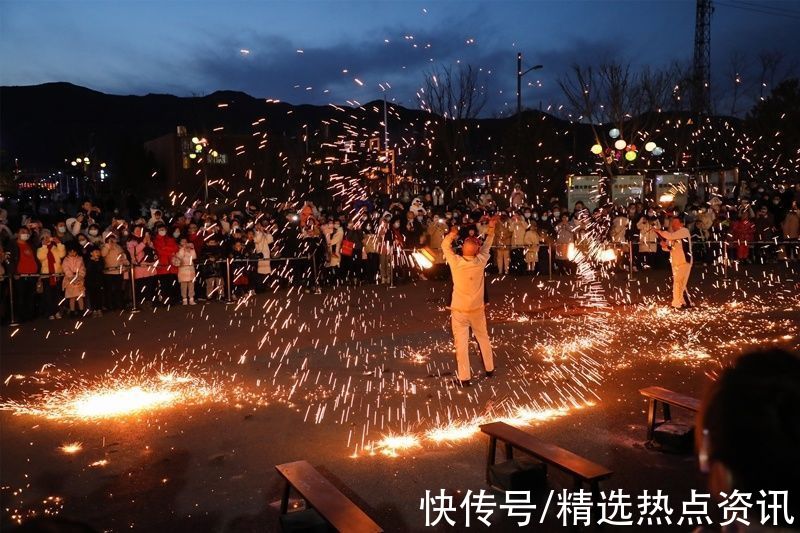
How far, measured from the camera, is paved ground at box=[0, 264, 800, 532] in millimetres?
5453

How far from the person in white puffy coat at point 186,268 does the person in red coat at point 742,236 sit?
581 inches

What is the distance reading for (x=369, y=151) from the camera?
116 feet

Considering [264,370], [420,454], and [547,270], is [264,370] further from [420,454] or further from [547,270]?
[547,270]

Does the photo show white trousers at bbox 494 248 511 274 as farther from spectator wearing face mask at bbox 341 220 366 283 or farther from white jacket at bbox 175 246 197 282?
white jacket at bbox 175 246 197 282

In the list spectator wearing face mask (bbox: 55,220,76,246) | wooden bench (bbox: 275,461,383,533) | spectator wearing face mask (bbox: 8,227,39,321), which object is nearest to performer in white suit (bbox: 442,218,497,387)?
wooden bench (bbox: 275,461,383,533)

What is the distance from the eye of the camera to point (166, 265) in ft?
47.3

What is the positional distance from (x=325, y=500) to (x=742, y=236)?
1815 centimetres

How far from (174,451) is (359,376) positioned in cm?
305

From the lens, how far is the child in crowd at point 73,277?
43.2 feet

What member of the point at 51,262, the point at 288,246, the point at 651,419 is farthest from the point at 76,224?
the point at 651,419

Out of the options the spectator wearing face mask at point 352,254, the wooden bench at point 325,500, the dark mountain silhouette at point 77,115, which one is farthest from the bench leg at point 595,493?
the dark mountain silhouette at point 77,115

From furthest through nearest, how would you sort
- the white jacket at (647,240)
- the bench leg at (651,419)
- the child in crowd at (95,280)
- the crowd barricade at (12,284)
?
the white jacket at (647,240) < the child in crowd at (95,280) < the crowd barricade at (12,284) < the bench leg at (651,419)

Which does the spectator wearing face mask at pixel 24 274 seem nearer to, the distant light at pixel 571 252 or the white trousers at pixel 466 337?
the white trousers at pixel 466 337

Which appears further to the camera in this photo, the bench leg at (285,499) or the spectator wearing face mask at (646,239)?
the spectator wearing face mask at (646,239)
